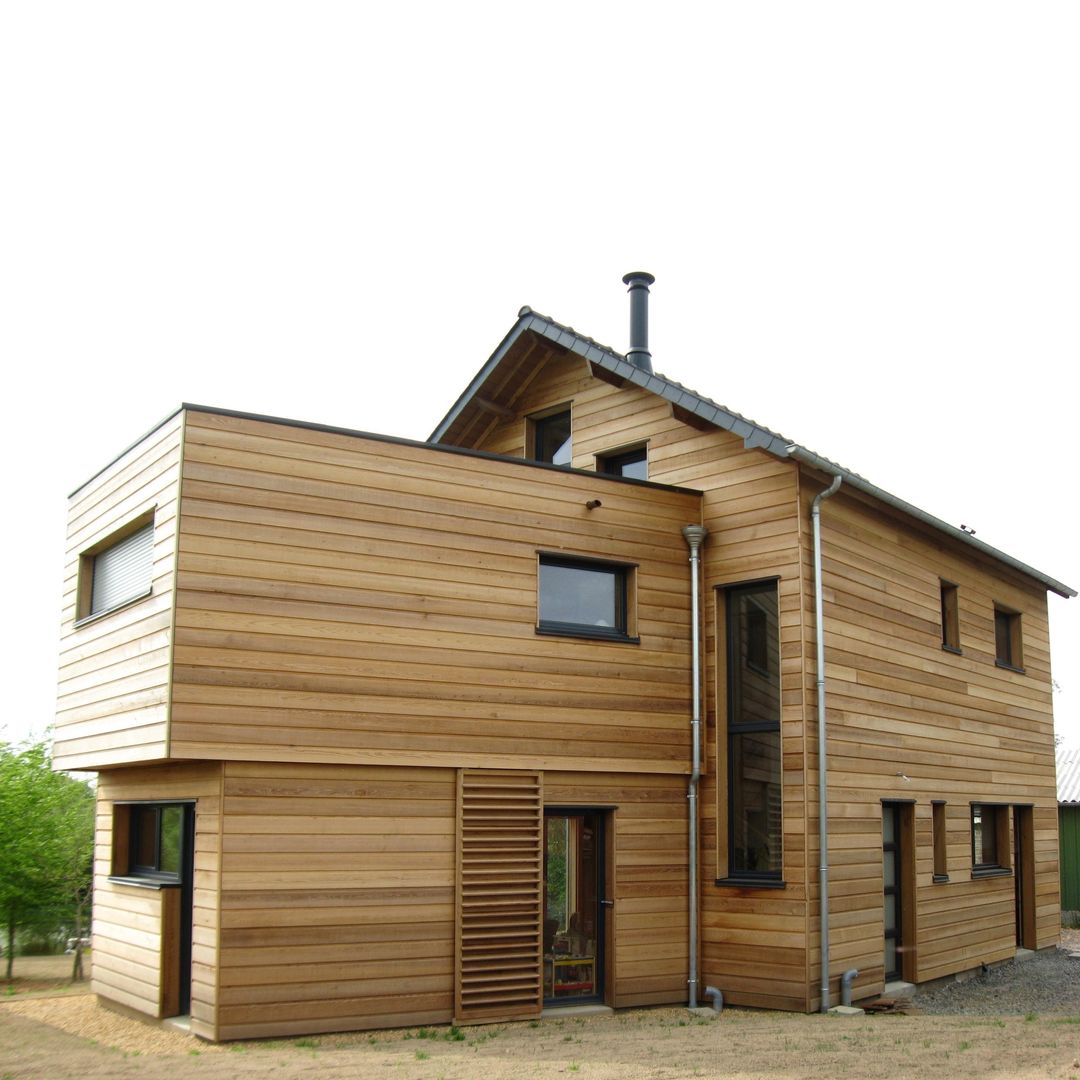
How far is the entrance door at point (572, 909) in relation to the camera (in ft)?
35.3

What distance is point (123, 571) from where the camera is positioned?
11094mm

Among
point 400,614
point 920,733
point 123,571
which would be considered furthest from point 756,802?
point 123,571

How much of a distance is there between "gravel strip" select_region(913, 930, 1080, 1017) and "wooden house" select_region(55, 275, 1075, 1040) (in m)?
0.41

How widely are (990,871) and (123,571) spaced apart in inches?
401

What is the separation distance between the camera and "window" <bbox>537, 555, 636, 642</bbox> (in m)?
11.2

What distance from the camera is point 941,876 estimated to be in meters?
13.2

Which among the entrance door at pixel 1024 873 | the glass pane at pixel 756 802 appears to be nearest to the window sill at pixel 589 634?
the glass pane at pixel 756 802

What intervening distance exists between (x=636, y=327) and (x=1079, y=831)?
1316 centimetres

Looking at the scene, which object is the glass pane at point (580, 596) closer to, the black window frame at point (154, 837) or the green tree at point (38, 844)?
the black window frame at point (154, 837)

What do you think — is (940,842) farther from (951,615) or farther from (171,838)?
(171,838)

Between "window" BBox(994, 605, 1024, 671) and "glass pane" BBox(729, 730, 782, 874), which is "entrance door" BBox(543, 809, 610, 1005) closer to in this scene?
"glass pane" BBox(729, 730, 782, 874)

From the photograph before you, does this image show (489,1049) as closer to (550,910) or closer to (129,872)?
(550,910)

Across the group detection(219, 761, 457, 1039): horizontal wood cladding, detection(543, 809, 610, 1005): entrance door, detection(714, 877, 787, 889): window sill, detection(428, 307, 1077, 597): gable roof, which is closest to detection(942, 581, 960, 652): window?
detection(428, 307, 1077, 597): gable roof

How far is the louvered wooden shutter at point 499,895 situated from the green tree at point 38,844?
314 inches
